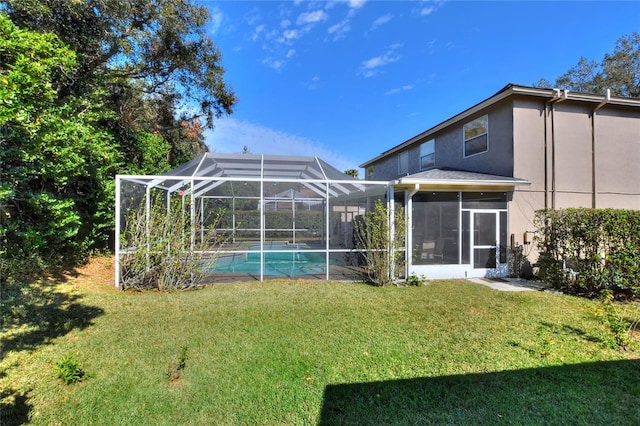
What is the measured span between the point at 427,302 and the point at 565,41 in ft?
44.7

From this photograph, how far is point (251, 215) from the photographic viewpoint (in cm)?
1145

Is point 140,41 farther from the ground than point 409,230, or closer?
farther from the ground

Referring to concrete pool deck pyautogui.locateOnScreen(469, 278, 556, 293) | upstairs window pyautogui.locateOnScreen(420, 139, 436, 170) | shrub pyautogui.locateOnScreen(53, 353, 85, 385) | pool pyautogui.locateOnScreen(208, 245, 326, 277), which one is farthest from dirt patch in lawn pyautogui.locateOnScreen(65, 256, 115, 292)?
upstairs window pyautogui.locateOnScreen(420, 139, 436, 170)

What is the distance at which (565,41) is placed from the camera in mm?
12578

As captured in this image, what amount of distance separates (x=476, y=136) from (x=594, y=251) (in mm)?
5354

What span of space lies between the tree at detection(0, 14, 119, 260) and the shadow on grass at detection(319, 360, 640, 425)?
A: 6.26 meters

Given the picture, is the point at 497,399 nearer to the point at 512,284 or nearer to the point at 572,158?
the point at 512,284

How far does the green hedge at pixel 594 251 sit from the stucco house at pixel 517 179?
139cm

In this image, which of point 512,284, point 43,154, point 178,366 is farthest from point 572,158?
point 43,154

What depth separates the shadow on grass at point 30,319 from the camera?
292 centimetres

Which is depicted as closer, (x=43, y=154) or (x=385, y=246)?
(x=43, y=154)

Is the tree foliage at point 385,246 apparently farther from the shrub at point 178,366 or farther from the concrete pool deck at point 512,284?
the shrub at point 178,366

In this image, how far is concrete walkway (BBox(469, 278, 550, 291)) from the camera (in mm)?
7763

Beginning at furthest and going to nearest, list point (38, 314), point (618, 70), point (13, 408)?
point (618, 70) < point (38, 314) < point (13, 408)
